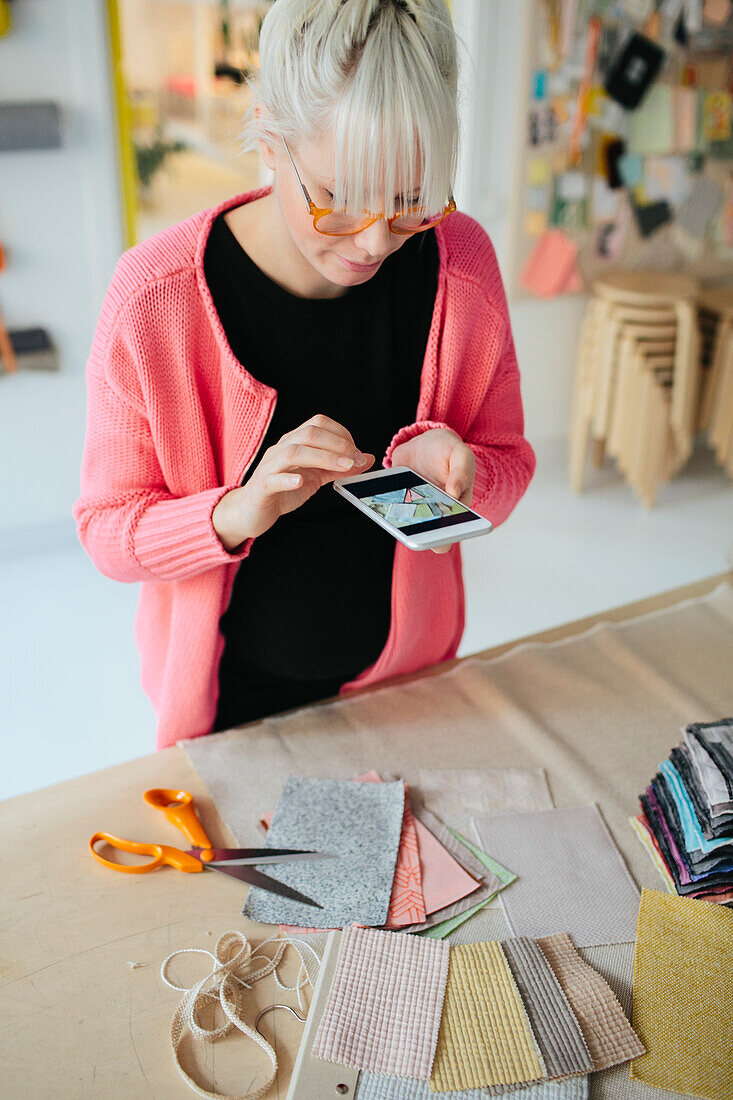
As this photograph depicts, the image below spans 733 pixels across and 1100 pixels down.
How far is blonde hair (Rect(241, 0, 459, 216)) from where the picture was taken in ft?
2.81

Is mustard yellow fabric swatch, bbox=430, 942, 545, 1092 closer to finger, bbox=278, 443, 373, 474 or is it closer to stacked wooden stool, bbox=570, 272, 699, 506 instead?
finger, bbox=278, 443, 373, 474

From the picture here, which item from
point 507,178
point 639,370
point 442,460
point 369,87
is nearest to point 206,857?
point 442,460

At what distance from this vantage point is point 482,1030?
2.76 feet

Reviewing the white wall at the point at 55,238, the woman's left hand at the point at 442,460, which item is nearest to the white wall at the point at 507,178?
the white wall at the point at 55,238

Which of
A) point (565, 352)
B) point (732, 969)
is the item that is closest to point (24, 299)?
point (565, 352)

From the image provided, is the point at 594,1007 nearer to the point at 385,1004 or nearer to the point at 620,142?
the point at 385,1004

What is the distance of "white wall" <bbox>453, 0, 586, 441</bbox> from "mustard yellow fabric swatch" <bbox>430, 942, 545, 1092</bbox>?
252cm

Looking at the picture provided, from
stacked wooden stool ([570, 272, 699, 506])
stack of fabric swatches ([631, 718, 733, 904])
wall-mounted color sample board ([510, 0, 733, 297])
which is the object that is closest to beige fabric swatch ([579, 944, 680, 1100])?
stack of fabric swatches ([631, 718, 733, 904])

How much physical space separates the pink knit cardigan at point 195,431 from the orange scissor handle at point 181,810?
7.0 inches

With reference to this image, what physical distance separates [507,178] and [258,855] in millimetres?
2990

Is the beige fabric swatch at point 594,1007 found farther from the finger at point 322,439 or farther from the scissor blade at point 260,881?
the finger at point 322,439

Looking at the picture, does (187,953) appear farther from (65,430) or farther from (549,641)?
(65,430)

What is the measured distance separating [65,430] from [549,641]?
7.06 ft

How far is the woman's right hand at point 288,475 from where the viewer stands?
97 centimetres
